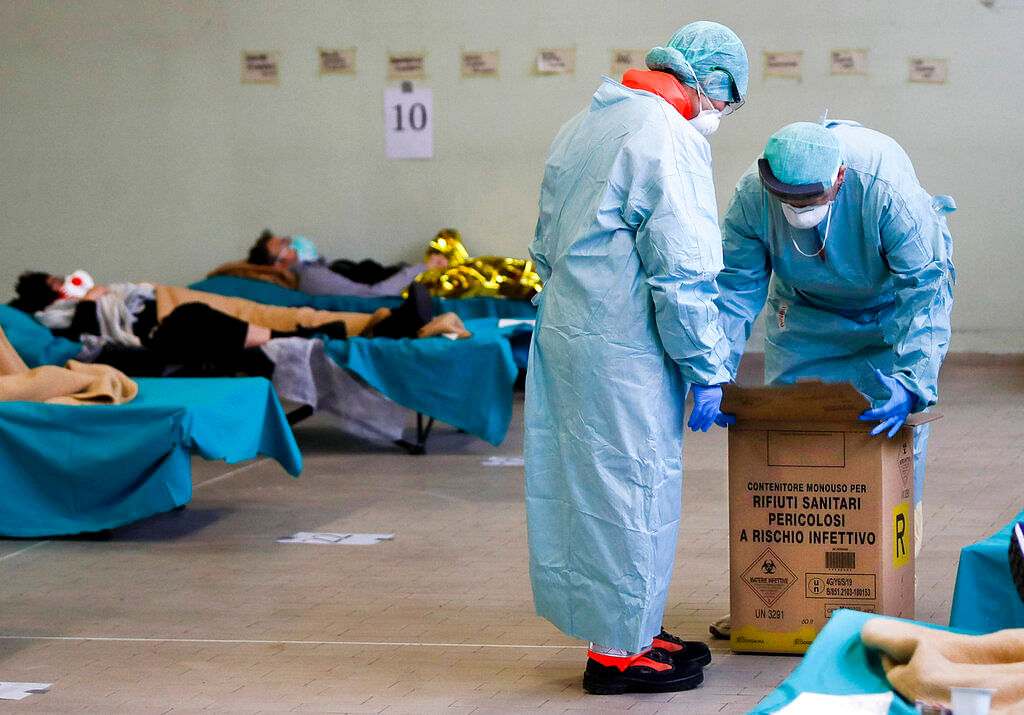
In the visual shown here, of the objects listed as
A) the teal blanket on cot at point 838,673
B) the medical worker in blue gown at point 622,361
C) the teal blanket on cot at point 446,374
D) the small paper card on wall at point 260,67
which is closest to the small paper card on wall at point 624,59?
the small paper card on wall at point 260,67

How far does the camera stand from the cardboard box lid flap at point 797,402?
2.43 metres

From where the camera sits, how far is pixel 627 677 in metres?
2.45

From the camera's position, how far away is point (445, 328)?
5.27 meters

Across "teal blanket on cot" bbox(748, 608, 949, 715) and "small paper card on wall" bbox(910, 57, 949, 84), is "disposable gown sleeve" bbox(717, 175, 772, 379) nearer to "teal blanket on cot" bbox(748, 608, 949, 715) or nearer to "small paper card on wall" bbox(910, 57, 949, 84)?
"teal blanket on cot" bbox(748, 608, 949, 715)

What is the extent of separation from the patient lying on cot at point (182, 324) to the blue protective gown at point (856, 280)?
8.64 feet

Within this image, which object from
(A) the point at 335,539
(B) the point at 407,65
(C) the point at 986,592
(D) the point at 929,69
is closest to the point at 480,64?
(B) the point at 407,65

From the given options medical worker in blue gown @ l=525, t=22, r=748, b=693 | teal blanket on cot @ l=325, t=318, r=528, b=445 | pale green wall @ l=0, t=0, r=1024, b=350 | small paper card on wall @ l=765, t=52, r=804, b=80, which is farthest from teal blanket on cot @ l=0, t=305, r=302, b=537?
small paper card on wall @ l=765, t=52, r=804, b=80

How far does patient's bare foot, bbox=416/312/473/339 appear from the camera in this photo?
5273 millimetres

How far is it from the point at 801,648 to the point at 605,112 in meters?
1.24

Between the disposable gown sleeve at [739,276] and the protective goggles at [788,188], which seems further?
the disposable gown sleeve at [739,276]

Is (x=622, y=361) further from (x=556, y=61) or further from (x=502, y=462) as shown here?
(x=556, y=61)

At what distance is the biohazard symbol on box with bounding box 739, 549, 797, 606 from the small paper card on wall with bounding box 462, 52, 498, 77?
582 centimetres

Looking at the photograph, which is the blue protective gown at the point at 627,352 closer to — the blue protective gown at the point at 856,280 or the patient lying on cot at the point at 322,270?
the blue protective gown at the point at 856,280

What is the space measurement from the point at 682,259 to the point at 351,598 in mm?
1511
